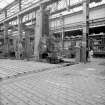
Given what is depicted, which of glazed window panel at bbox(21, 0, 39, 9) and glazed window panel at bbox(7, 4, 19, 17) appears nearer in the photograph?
glazed window panel at bbox(21, 0, 39, 9)

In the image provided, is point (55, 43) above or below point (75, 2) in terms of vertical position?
below

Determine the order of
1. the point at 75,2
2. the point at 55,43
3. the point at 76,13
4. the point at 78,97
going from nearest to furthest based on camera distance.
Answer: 1. the point at 78,97
2. the point at 55,43
3. the point at 75,2
4. the point at 76,13

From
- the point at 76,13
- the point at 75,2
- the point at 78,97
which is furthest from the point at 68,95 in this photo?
the point at 76,13

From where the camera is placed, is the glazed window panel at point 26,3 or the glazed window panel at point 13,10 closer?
the glazed window panel at point 26,3

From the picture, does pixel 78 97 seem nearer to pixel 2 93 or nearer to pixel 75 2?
pixel 2 93

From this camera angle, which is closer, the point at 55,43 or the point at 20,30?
the point at 55,43

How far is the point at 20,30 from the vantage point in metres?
13.2

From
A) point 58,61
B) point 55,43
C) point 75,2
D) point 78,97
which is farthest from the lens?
point 75,2

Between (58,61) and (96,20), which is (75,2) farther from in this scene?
(58,61)

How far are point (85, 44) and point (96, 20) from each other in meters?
5.22

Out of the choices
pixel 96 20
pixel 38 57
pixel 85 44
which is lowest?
pixel 38 57

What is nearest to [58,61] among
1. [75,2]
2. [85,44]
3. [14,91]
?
[85,44]

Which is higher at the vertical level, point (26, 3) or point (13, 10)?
point (13, 10)

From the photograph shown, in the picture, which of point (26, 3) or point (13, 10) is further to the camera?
point (13, 10)
